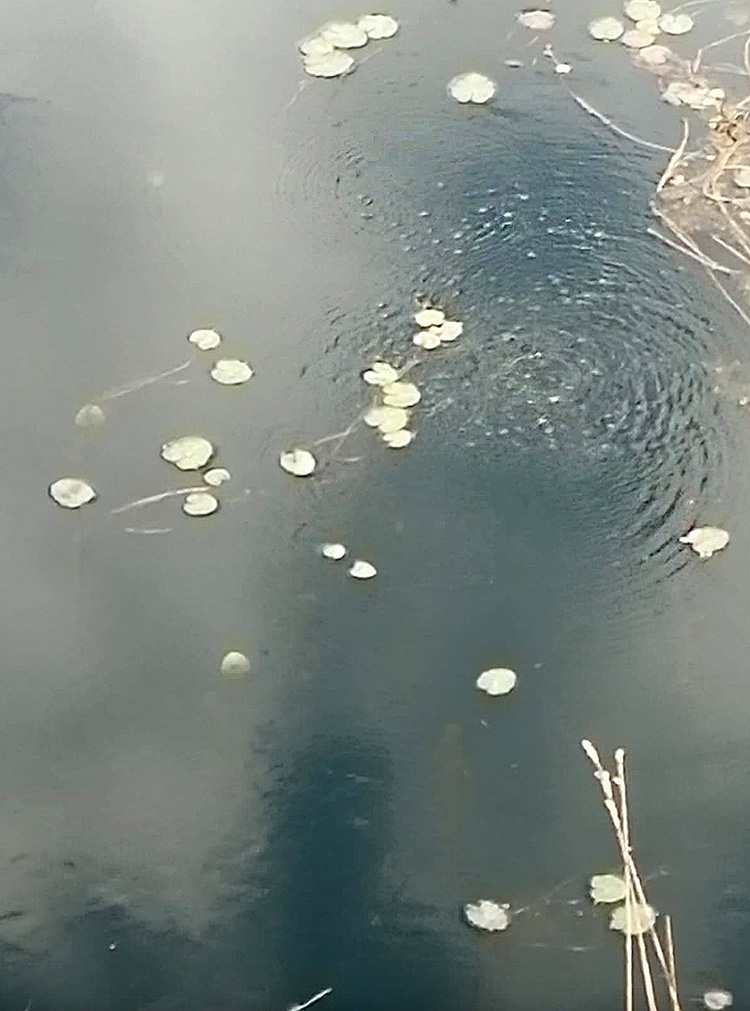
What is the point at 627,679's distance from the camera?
2.14 metres

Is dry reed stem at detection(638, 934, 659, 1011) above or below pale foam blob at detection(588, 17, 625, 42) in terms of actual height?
below

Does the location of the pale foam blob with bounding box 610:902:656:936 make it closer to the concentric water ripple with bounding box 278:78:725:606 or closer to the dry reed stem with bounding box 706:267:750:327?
the concentric water ripple with bounding box 278:78:725:606

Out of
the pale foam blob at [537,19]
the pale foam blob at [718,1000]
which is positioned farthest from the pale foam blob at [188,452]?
the pale foam blob at [537,19]

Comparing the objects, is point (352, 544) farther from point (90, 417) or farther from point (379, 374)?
point (90, 417)

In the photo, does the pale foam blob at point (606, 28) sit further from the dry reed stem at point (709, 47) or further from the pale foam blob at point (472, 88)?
the pale foam blob at point (472, 88)

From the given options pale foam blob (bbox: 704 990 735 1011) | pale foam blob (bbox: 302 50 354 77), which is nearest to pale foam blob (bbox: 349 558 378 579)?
pale foam blob (bbox: 704 990 735 1011)

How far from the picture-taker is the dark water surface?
6.26 ft

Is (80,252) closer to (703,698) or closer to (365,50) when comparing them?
(365,50)

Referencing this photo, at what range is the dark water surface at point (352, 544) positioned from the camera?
1908 millimetres

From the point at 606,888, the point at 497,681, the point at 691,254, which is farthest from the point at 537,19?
the point at 606,888

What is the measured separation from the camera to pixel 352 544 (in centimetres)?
227

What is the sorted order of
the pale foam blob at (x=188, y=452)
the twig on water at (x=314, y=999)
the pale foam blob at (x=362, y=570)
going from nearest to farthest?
1. the twig on water at (x=314, y=999)
2. the pale foam blob at (x=362, y=570)
3. the pale foam blob at (x=188, y=452)

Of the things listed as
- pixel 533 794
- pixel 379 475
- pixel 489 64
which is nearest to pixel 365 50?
pixel 489 64

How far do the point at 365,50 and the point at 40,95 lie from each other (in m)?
0.72
